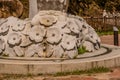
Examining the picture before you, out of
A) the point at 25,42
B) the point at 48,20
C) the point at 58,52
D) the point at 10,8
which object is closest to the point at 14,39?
the point at 25,42

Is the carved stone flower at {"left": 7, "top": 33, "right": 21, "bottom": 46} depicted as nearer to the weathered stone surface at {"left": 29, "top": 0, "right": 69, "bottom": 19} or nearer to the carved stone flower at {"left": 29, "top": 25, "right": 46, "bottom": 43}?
the carved stone flower at {"left": 29, "top": 25, "right": 46, "bottom": 43}

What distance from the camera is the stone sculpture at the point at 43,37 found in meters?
8.47

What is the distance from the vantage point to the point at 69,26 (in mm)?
8789

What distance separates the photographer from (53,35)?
856 centimetres

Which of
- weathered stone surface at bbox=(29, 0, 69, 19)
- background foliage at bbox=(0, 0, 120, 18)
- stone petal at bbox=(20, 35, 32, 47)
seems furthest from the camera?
background foliage at bbox=(0, 0, 120, 18)

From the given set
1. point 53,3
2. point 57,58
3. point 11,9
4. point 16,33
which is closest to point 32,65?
point 57,58

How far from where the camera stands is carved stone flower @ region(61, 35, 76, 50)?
332 inches

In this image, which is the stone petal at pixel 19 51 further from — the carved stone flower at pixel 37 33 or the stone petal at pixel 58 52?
the stone petal at pixel 58 52

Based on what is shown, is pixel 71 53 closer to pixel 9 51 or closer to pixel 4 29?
pixel 9 51

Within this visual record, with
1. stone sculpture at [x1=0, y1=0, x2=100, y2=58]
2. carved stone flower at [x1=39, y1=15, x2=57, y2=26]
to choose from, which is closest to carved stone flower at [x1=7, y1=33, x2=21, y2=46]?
stone sculpture at [x1=0, y1=0, x2=100, y2=58]

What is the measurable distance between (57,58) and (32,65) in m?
1.04

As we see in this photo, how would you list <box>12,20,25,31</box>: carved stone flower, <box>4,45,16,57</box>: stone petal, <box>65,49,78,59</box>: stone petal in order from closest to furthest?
1. <box>65,49,78,59</box>: stone petal
2. <box>4,45,16,57</box>: stone petal
3. <box>12,20,25,31</box>: carved stone flower

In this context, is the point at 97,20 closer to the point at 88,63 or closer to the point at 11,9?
the point at 11,9

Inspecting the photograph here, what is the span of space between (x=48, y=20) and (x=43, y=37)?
548 mm
